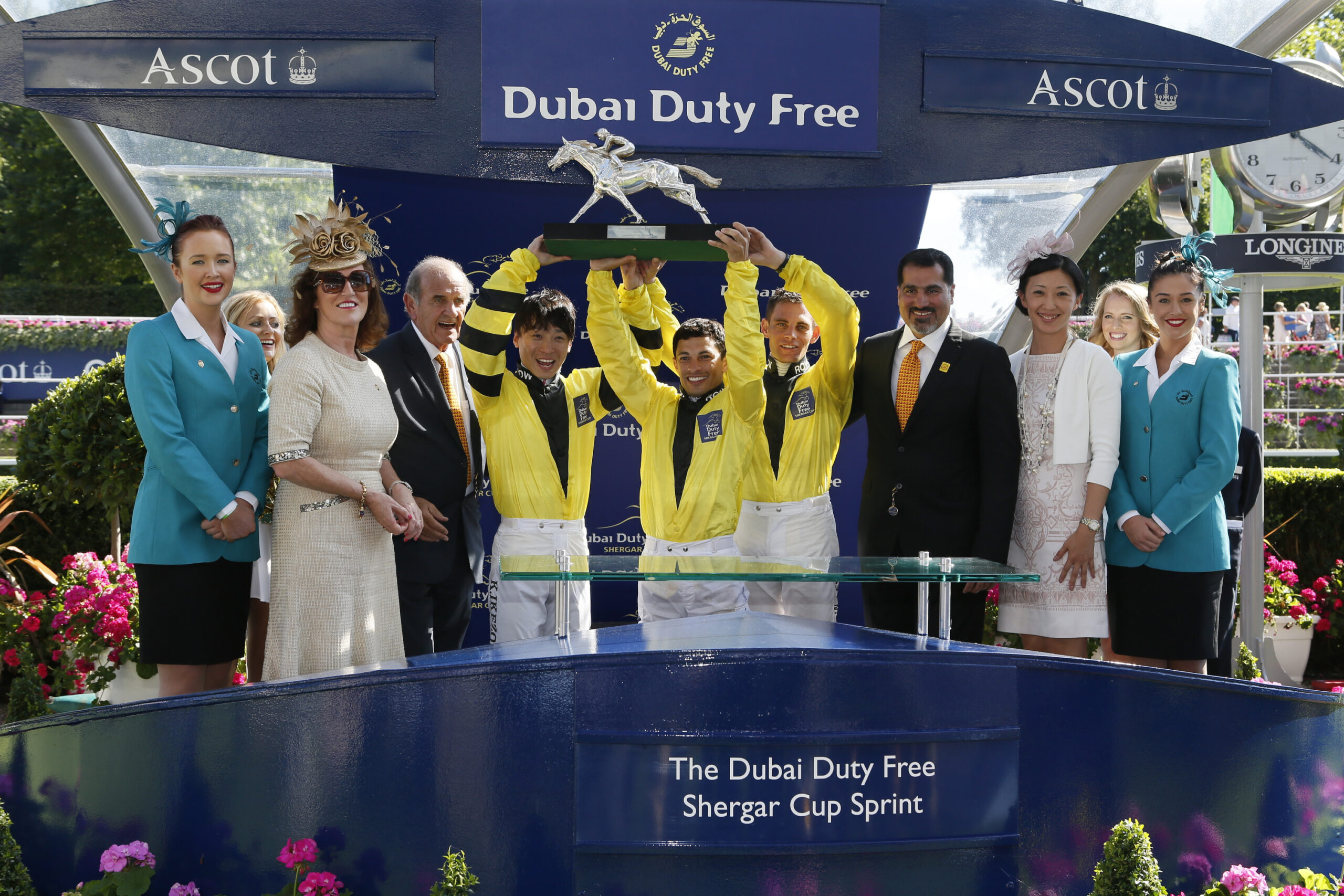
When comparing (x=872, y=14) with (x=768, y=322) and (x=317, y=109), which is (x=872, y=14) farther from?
(x=317, y=109)

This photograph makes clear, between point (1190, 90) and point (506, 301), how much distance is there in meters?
2.62

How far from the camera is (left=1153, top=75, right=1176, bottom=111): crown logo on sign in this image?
4211 mm

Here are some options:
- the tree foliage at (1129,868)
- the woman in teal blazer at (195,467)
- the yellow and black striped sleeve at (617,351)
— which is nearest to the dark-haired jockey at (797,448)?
the yellow and black striped sleeve at (617,351)

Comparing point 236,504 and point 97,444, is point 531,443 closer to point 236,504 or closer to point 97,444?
point 236,504

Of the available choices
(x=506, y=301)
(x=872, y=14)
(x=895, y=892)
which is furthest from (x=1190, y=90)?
(x=895, y=892)

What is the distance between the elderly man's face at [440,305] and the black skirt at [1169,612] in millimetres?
2604

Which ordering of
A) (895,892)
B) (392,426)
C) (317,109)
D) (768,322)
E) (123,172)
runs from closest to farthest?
1. (895,892)
2. (392,426)
3. (317,109)
4. (768,322)
5. (123,172)

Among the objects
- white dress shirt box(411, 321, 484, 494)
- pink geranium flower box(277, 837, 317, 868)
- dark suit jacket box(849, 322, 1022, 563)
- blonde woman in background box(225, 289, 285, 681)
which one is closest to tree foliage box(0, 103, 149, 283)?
blonde woman in background box(225, 289, 285, 681)

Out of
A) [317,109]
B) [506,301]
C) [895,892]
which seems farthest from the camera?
[506,301]

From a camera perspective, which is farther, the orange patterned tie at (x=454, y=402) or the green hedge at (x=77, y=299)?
the green hedge at (x=77, y=299)

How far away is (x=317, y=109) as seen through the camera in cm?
402

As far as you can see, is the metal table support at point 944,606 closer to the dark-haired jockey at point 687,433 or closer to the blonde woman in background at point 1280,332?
the dark-haired jockey at point 687,433

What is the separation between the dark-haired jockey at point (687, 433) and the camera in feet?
14.6

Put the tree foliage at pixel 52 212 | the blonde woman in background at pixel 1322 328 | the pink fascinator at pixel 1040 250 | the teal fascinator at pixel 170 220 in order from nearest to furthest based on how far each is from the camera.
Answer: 1. the teal fascinator at pixel 170 220
2. the pink fascinator at pixel 1040 250
3. the blonde woman in background at pixel 1322 328
4. the tree foliage at pixel 52 212
